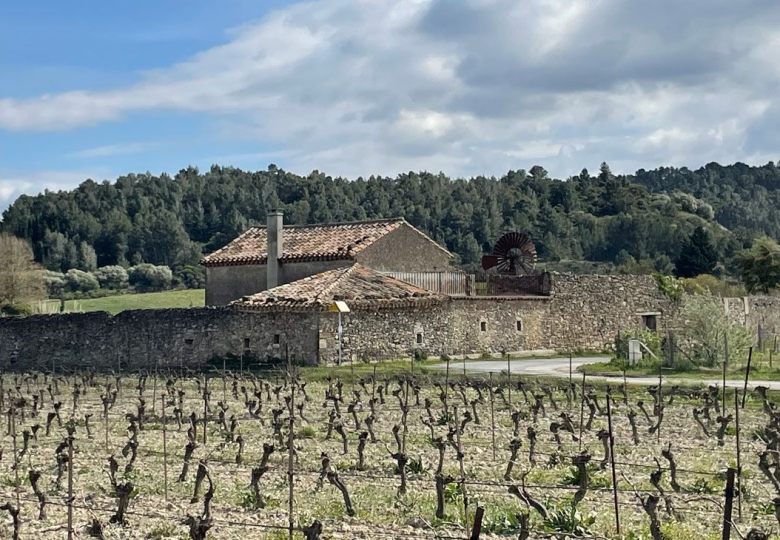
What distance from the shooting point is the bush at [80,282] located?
78750 millimetres

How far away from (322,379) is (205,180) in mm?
83495

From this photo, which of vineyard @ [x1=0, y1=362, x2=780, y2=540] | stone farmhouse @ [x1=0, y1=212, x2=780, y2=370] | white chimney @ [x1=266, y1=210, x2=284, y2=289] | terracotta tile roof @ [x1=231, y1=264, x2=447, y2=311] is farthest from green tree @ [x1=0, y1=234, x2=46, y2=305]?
vineyard @ [x1=0, y1=362, x2=780, y2=540]

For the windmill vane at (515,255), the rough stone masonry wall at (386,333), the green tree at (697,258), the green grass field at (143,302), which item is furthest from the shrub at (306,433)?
the green tree at (697,258)

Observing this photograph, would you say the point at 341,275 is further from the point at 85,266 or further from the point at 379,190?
the point at 379,190

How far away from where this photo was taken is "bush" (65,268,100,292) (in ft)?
258

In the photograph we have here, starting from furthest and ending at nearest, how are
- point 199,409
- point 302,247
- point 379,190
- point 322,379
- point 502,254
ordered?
point 379,190 < point 502,254 < point 302,247 < point 322,379 < point 199,409

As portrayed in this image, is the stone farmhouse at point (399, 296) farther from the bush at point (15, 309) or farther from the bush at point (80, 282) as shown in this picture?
the bush at point (80, 282)

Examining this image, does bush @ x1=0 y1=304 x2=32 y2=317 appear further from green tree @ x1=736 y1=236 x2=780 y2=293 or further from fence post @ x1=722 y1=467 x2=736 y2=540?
fence post @ x1=722 y1=467 x2=736 y2=540

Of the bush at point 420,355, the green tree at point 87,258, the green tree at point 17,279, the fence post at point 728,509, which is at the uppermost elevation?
the green tree at point 87,258

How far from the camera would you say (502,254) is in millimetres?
43219

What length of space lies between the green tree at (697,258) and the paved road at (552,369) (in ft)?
104

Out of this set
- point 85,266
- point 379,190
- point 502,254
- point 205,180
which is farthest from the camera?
point 205,180

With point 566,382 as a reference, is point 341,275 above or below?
above

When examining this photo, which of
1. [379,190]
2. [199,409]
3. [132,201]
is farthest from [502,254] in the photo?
[132,201]
